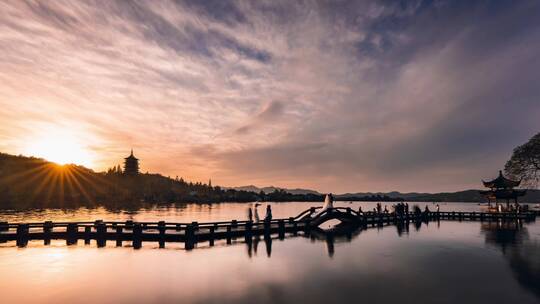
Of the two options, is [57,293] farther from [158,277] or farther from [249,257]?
[249,257]

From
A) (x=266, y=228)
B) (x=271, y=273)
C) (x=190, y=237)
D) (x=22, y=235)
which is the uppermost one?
(x=22, y=235)

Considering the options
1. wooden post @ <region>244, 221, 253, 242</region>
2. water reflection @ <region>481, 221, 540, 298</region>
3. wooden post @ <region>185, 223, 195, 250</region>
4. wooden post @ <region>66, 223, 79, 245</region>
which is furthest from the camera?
wooden post @ <region>244, 221, 253, 242</region>

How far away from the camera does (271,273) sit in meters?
17.1

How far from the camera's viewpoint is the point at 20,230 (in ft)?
→ 84.0

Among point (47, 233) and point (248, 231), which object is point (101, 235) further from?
point (248, 231)

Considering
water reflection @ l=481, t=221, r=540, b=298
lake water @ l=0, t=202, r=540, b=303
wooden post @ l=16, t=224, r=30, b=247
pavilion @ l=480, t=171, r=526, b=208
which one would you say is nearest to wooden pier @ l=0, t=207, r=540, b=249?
wooden post @ l=16, t=224, r=30, b=247

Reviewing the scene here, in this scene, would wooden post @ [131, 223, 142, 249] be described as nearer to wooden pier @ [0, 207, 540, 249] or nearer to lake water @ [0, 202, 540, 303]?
wooden pier @ [0, 207, 540, 249]

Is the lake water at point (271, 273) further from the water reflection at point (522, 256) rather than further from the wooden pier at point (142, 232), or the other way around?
the wooden pier at point (142, 232)

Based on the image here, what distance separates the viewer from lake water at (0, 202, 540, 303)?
43.6 feet

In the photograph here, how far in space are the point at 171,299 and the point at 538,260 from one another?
21.2 m

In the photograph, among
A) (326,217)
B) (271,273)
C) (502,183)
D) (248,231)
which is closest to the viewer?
(271,273)

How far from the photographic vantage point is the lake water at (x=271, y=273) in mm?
13281

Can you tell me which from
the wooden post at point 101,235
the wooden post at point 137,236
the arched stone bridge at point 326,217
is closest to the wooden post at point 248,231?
the wooden post at point 137,236

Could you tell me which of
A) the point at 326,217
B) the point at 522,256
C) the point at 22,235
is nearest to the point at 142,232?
the point at 22,235
